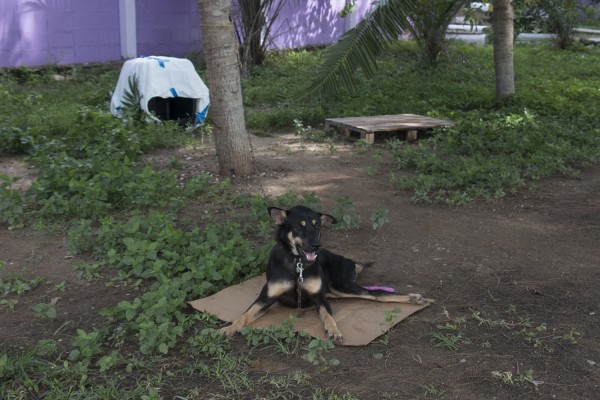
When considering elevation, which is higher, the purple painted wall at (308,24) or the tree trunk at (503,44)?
the purple painted wall at (308,24)

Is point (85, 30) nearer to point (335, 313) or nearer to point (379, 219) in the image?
point (379, 219)

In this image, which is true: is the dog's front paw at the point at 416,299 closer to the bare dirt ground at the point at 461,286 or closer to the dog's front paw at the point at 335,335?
the bare dirt ground at the point at 461,286

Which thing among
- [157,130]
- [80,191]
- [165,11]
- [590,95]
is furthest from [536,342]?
[165,11]

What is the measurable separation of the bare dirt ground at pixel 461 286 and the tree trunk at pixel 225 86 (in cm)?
31

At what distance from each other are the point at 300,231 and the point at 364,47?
4525 millimetres

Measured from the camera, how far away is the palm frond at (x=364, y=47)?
8.23m

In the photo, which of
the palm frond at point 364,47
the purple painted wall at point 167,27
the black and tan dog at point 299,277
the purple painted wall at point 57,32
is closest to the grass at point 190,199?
the black and tan dog at point 299,277

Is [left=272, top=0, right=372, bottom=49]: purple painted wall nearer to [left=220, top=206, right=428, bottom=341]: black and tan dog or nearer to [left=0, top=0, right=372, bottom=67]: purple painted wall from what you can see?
[left=0, top=0, right=372, bottom=67]: purple painted wall

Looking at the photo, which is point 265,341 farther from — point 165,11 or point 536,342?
point 165,11

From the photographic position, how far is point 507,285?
4930 mm

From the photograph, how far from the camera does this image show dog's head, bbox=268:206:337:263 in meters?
4.21

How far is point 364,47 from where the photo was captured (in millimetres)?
8273

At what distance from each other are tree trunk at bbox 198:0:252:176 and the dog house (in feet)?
8.20

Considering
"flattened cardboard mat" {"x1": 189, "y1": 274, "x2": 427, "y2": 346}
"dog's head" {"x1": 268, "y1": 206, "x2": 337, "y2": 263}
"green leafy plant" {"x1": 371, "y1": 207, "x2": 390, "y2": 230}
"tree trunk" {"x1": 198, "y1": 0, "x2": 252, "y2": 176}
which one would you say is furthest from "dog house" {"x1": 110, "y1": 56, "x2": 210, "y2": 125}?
"dog's head" {"x1": 268, "y1": 206, "x2": 337, "y2": 263}
